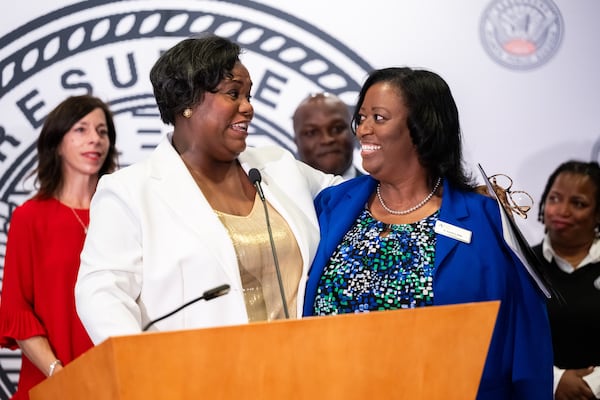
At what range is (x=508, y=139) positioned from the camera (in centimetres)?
437

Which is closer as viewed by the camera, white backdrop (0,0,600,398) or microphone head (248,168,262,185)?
microphone head (248,168,262,185)

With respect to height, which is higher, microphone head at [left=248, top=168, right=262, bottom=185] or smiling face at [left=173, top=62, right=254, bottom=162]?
smiling face at [left=173, top=62, right=254, bottom=162]

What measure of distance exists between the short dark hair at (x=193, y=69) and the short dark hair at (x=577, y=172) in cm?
225

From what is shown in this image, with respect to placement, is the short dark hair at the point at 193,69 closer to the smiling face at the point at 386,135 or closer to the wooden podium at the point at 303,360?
the smiling face at the point at 386,135

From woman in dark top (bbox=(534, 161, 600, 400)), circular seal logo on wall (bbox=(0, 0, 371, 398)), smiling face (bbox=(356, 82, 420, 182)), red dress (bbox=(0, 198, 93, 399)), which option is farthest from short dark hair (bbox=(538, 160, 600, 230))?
red dress (bbox=(0, 198, 93, 399))

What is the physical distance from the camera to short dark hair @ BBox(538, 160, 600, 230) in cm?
413

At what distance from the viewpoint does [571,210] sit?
160 inches

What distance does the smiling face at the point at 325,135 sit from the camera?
13.2 ft

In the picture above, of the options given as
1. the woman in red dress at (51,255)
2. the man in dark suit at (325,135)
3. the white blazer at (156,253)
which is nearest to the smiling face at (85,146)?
the woman in red dress at (51,255)

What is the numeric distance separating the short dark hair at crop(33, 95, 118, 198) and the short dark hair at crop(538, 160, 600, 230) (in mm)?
2176

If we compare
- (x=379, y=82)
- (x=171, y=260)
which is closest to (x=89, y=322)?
(x=171, y=260)

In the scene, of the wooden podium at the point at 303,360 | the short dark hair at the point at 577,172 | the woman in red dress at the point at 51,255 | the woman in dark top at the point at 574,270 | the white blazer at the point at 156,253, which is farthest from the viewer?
the short dark hair at the point at 577,172

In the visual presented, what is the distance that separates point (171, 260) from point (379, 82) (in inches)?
36.7

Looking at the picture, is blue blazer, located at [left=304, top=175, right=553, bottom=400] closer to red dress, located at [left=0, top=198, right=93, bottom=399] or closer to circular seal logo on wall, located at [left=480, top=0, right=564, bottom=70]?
red dress, located at [left=0, top=198, right=93, bottom=399]
